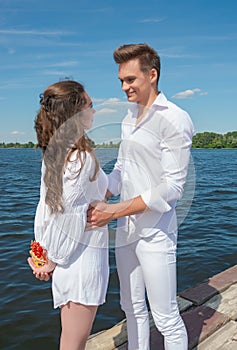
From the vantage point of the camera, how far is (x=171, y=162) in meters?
1.89

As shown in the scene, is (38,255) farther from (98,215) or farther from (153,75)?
(153,75)

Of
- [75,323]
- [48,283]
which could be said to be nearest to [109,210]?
[75,323]

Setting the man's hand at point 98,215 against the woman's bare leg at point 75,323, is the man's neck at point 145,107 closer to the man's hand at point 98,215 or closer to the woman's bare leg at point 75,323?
the man's hand at point 98,215

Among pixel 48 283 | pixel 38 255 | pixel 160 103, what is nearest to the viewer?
pixel 38 255

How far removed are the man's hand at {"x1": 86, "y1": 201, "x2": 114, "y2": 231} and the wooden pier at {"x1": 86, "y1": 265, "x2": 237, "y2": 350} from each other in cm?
117

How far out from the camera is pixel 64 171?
168cm

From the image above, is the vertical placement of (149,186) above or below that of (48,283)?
above

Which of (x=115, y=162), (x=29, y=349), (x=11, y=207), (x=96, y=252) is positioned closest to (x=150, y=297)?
(x=96, y=252)

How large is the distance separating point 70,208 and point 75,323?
1.93 feet

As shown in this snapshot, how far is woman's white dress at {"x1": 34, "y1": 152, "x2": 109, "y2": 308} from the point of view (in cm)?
171

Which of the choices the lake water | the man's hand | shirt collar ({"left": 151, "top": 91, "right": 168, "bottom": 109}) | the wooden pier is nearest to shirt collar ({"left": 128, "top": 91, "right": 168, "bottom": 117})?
shirt collar ({"left": 151, "top": 91, "right": 168, "bottom": 109})

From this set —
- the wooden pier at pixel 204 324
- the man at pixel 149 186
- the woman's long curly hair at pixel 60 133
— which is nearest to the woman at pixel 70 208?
the woman's long curly hair at pixel 60 133

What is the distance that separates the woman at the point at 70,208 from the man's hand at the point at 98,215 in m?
0.03

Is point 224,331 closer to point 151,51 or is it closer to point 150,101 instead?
point 150,101
